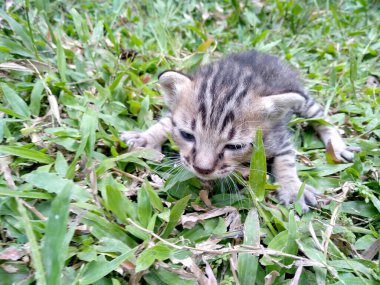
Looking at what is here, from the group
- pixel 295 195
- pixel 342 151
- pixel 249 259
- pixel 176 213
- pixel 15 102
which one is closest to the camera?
pixel 249 259

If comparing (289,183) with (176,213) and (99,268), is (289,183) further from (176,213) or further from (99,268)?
(99,268)

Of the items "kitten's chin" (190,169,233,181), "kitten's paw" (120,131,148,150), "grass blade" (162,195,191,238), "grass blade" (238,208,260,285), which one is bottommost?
"grass blade" (238,208,260,285)

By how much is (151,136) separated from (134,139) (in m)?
0.13

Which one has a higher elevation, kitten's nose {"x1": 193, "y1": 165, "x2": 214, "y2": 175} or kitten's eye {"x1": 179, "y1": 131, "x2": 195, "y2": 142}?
kitten's eye {"x1": 179, "y1": 131, "x2": 195, "y2": 142}

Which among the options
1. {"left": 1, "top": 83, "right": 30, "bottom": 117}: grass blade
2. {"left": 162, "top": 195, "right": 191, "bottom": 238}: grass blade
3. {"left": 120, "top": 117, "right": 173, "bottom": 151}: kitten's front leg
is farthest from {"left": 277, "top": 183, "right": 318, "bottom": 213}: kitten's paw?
{"left": 1, "top": 83, "right": 30, "bottom": 117}: grass blade

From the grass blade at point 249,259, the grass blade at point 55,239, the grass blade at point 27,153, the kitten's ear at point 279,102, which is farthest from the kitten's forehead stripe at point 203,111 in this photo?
the grass blade at point 55,239

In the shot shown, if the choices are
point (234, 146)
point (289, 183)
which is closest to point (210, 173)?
point (234, 146)

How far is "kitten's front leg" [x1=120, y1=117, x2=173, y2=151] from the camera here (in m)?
2.50

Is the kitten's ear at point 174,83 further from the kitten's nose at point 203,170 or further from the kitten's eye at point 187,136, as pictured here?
the kitten's nose at point 203,170

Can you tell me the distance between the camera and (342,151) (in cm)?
263

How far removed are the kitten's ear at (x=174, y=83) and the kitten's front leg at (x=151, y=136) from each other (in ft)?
0.51

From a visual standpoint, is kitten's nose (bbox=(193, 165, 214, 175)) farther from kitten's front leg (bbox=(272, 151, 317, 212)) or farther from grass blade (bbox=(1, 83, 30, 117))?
grass blade (bbox=(1, 83, 30, 117))

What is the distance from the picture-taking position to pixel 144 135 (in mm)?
2568

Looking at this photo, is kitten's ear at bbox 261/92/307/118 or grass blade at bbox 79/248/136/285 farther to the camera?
kitten's ear at bbox 261/92/307/118
